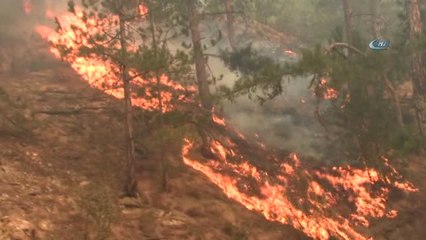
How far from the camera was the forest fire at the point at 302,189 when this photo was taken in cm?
1462

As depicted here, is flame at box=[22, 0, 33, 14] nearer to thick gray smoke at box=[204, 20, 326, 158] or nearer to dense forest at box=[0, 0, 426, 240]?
dense forest at box=[0, 0, 426, 240]

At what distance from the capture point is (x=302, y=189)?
1647cm

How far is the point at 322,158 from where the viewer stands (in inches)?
733

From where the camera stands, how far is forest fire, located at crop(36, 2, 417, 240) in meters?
14.6

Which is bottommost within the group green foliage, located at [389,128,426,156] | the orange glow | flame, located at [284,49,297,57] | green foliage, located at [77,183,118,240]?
the orange glow

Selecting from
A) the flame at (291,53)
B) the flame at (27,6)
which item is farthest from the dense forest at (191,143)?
the flame at (291,53)

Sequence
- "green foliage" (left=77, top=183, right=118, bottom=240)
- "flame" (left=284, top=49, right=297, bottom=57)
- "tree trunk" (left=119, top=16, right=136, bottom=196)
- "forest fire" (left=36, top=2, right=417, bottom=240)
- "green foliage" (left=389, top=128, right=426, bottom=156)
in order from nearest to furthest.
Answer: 1. "green foliage" (left=77, top=183, right=118, bottom=240)
2. "tree trunk" (left=119, top=16, right=136, bottom=196)
3. "green foliage" (left=389, top=128, right=426, bottom=156)
4. "forest fire" (left=36, top=2, right=417, bottom=240)
5. "flame" (left=284, top=49, right=297, bottom=57)

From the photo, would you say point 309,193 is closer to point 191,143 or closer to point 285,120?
point 191,143

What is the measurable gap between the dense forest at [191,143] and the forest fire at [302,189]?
2.1 inches

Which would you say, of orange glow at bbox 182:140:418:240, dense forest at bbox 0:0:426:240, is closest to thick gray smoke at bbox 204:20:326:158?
dense forest at bbox 0:0:426:240

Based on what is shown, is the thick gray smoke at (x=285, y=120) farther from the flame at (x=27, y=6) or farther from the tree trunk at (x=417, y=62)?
the flame at (x=27, y=6)

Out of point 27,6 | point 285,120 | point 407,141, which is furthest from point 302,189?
point 27,6

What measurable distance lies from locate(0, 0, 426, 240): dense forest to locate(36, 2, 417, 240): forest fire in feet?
0.18

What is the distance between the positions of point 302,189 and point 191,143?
4265mm
